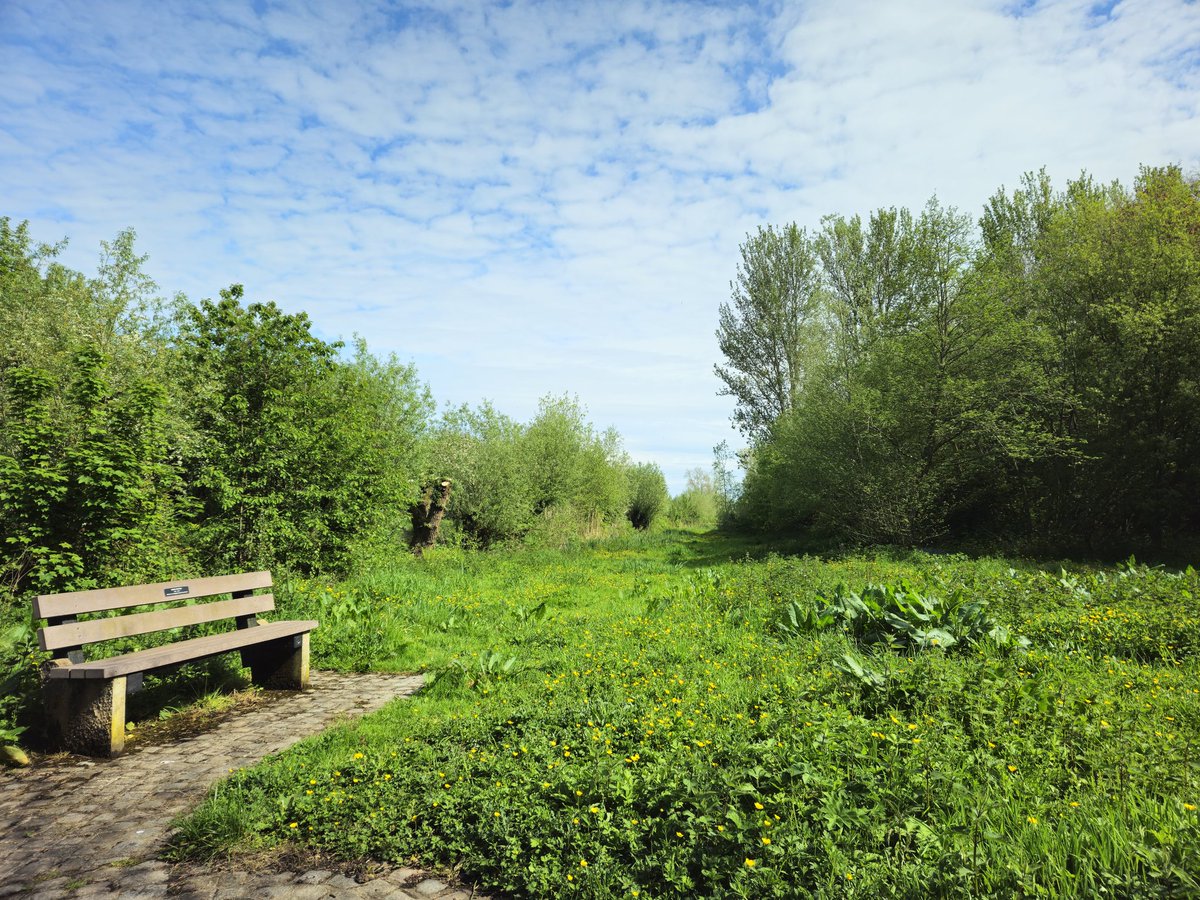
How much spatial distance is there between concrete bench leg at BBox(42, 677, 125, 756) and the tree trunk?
587 inches

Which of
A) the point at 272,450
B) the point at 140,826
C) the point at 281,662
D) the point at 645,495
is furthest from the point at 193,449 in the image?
the point at 645,495

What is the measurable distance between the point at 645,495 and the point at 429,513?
2626 cm

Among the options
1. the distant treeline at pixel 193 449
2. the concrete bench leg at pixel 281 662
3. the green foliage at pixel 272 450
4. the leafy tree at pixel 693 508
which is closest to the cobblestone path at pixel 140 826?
the concrete bench leg at pixel 281 662

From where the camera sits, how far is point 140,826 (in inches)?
139

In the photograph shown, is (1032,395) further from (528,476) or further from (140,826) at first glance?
(140,826)

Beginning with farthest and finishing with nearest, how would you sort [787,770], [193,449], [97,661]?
1. [193,449]
2. [97,661]
3. [787,770]

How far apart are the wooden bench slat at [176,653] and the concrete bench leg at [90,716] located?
0.12 meters

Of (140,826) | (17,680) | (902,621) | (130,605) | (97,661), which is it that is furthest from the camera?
(902,621)

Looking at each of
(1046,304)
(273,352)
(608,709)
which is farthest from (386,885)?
(1046,304)

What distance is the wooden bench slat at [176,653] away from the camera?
4438 mm

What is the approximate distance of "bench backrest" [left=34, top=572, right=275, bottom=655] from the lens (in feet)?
14.8

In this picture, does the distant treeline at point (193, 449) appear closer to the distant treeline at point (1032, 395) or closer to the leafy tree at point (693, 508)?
the distant treeline at point (1032, 395)

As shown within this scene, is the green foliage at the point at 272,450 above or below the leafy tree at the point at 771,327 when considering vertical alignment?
below

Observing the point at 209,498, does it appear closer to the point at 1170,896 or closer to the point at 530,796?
the point at 530,796
